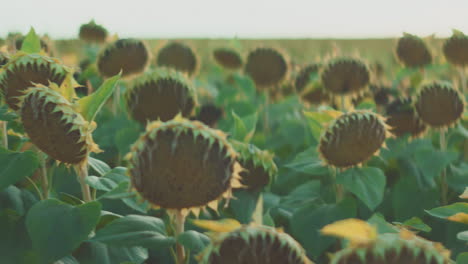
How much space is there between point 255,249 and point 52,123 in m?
0.54

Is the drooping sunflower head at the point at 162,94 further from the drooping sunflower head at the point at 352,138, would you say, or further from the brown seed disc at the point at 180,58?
the brown seed disc at the point at 180,58

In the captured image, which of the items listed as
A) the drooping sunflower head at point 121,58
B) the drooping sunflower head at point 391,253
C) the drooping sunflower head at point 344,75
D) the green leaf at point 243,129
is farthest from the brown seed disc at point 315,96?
the drooping sunflower head at point 391,253

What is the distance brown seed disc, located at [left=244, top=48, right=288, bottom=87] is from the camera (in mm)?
3002

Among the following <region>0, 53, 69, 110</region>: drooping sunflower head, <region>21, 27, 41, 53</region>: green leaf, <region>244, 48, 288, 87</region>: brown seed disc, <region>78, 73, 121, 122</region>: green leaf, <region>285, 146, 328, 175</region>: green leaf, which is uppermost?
<region>21, 27, 41, 53</region>: green leaf

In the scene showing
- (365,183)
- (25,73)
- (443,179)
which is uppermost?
(25,73)

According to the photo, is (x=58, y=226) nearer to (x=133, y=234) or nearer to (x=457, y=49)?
(x=133, y=234)

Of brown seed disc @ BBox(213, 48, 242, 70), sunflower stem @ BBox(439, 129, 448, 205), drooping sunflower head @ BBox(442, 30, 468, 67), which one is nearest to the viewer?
sunflower stem @ BBox(439, 129, 448, 205)

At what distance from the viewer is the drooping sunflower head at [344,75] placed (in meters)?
2.29

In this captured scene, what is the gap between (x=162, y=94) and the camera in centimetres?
173

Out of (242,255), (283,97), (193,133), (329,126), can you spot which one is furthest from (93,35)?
(242,255)

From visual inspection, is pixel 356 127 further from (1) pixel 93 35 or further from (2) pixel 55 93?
(1) pixel 93 35

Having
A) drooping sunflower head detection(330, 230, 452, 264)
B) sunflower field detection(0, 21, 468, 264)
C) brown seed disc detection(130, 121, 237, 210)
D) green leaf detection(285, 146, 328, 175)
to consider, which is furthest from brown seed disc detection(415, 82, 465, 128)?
drooping sunflower head detection(330, 230, 452, 264)

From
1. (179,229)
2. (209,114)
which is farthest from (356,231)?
(209,114)

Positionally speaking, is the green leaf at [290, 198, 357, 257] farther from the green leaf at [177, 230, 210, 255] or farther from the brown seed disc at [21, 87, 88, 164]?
the brown seed disc at [21, 87, 88, 164]
